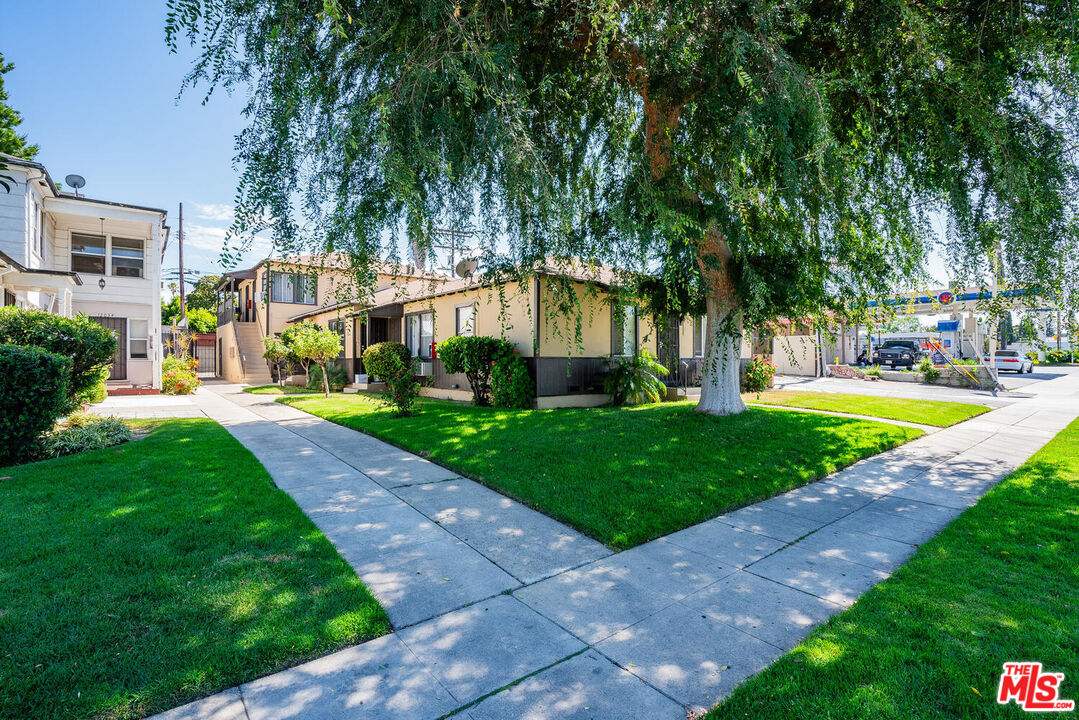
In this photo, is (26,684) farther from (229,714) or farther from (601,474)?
(601,474)

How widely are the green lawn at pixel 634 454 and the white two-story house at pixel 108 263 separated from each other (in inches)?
365

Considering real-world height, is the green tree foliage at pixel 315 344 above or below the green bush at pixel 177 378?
above

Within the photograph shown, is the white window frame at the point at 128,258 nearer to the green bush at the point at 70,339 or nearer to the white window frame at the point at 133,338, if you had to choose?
the white window frame at the point at 133,338

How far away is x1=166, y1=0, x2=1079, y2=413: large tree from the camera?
4.99 m

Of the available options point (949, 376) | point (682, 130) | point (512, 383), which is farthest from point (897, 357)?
point (682, 130)

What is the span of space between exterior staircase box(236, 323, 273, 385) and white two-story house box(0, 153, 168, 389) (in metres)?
6.59

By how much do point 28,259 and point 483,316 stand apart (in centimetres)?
1031

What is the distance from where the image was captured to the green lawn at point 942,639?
7.15ft

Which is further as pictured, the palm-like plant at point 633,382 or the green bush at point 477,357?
the palm-like plant at point 633,382

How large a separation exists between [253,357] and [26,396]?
18717 mm

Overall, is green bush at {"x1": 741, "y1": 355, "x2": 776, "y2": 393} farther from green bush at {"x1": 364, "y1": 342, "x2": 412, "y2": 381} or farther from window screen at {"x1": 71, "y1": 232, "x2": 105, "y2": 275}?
window screen at {"x1": 71, "y1": 232, "x2": 105, "y2": 275}

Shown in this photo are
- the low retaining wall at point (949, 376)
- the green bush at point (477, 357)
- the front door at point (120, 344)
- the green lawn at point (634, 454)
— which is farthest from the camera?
the low retaining wall at point (949, 376)

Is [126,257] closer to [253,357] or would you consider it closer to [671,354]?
[253,357]

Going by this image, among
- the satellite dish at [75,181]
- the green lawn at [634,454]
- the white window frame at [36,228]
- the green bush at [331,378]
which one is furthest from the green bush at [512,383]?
the satellite dish at [75,181]
